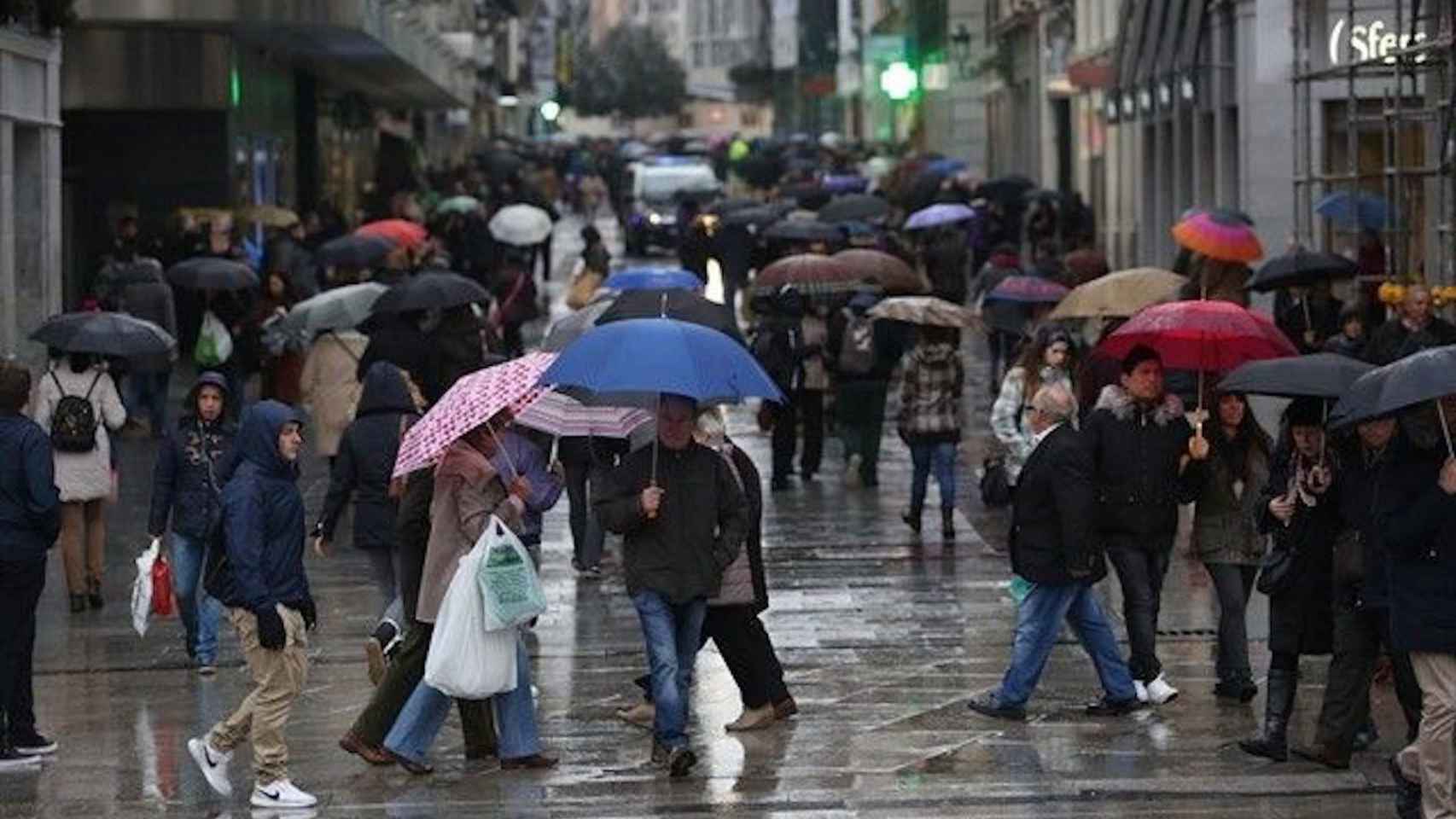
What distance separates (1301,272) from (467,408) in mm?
9770

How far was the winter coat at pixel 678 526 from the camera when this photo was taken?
1384 cm

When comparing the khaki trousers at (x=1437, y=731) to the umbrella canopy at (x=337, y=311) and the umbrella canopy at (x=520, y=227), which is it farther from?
the umbrella canopy at (x=520, y=227)

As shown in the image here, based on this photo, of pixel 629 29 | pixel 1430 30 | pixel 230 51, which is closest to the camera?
pixel 1430 30

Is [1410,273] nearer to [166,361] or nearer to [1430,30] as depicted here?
[1430,30]

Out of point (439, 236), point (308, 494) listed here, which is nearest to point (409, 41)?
point (439, 236)

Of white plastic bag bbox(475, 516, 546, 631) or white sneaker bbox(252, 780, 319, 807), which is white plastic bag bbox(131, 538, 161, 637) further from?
white plastic bag bbox(475, 516, 546, 631)

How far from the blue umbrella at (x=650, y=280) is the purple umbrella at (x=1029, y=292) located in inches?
103

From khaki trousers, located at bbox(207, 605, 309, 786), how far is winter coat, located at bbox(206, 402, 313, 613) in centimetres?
7

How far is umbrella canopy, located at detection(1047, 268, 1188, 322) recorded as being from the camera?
21.6 meters

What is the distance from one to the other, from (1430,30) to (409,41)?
90.0 feet

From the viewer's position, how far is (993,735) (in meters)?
14.7

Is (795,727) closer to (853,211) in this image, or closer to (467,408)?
(467,408)

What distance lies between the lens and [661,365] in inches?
541

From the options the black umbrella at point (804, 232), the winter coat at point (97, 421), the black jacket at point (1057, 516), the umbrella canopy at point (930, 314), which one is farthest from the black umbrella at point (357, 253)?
the black jacket at point (1057, 516)
